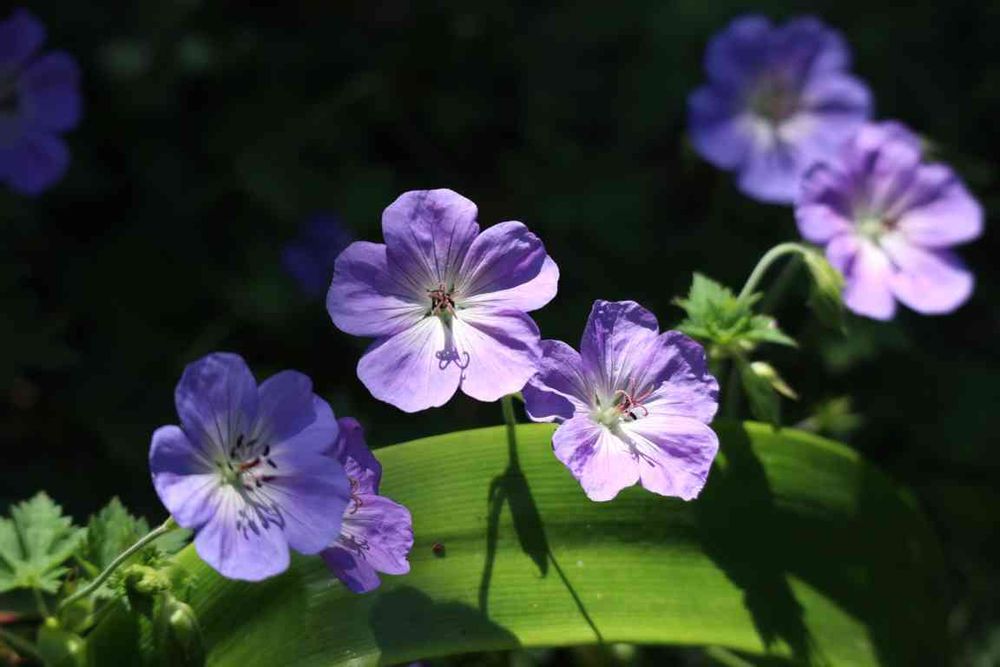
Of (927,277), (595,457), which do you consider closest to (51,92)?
(595,457)

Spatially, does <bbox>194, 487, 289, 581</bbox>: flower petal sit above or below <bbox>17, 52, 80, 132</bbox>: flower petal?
below

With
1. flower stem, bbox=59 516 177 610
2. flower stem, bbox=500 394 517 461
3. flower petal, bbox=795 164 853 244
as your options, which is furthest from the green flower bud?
flower petal, bbox=795 164 853 244

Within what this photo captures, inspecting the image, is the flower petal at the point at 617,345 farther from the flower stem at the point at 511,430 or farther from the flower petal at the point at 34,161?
the flower petal at the point at 34,161

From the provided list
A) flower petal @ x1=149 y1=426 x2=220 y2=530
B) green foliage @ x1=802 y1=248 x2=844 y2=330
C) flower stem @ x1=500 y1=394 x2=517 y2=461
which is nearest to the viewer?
flower petal @ x1=149 y1=426 x2=220 y2=530

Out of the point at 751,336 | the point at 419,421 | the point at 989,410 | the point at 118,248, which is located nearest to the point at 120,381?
the point at 118,248

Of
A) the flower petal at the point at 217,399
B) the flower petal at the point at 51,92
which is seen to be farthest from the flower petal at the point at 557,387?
the flower petal at the point at 51,92

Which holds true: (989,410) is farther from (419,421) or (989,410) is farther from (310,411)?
(310,411)

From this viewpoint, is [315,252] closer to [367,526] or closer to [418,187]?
[418,187]

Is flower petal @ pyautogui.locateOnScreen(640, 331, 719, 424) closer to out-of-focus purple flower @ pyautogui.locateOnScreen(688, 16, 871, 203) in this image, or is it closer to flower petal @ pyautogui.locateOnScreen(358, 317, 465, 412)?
flower petal @ pyautogui.locateOnScreen(358, 317, 465, 412)
